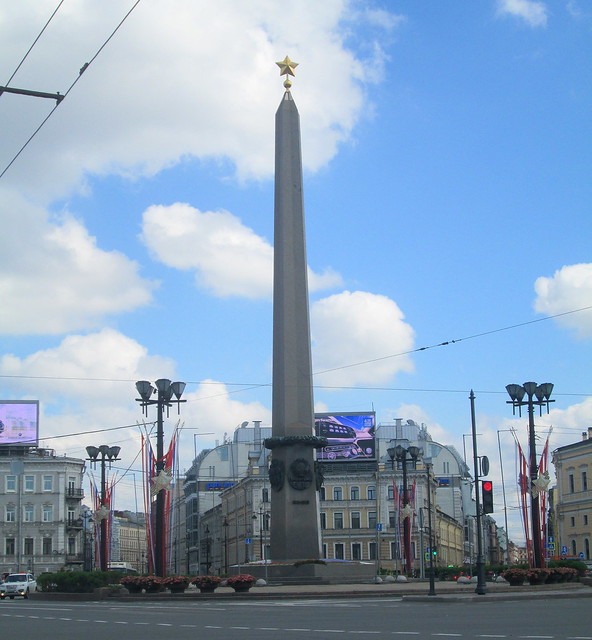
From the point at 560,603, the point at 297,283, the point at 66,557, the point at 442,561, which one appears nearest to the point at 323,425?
the point at 442,561

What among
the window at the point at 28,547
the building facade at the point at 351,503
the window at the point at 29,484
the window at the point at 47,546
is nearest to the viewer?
the window at the point at 28,547

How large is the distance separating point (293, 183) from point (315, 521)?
13122 millimetres

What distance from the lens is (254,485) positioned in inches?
3782

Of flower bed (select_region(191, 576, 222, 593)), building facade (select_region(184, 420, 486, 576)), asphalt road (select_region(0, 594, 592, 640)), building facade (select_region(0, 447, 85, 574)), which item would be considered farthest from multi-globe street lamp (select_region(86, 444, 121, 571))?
building facade (select_region(0, 447, 85, 574))

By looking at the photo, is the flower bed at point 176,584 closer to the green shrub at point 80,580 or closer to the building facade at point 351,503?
the green shrub at point 80,580

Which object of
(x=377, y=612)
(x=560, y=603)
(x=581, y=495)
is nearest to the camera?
(x=377, y=612)

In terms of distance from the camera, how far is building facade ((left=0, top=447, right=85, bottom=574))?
86312mm

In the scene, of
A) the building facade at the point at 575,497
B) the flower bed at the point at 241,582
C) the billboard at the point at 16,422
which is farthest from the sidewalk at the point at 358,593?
the billboard at the point at 16,422

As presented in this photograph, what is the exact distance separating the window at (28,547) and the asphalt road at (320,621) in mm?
62292

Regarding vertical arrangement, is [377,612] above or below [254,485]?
below

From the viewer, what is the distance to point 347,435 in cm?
10025

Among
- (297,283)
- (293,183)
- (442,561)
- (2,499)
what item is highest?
(293,183)

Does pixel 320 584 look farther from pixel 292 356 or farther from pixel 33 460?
pixel 33 460

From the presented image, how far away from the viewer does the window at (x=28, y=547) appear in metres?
86.4
